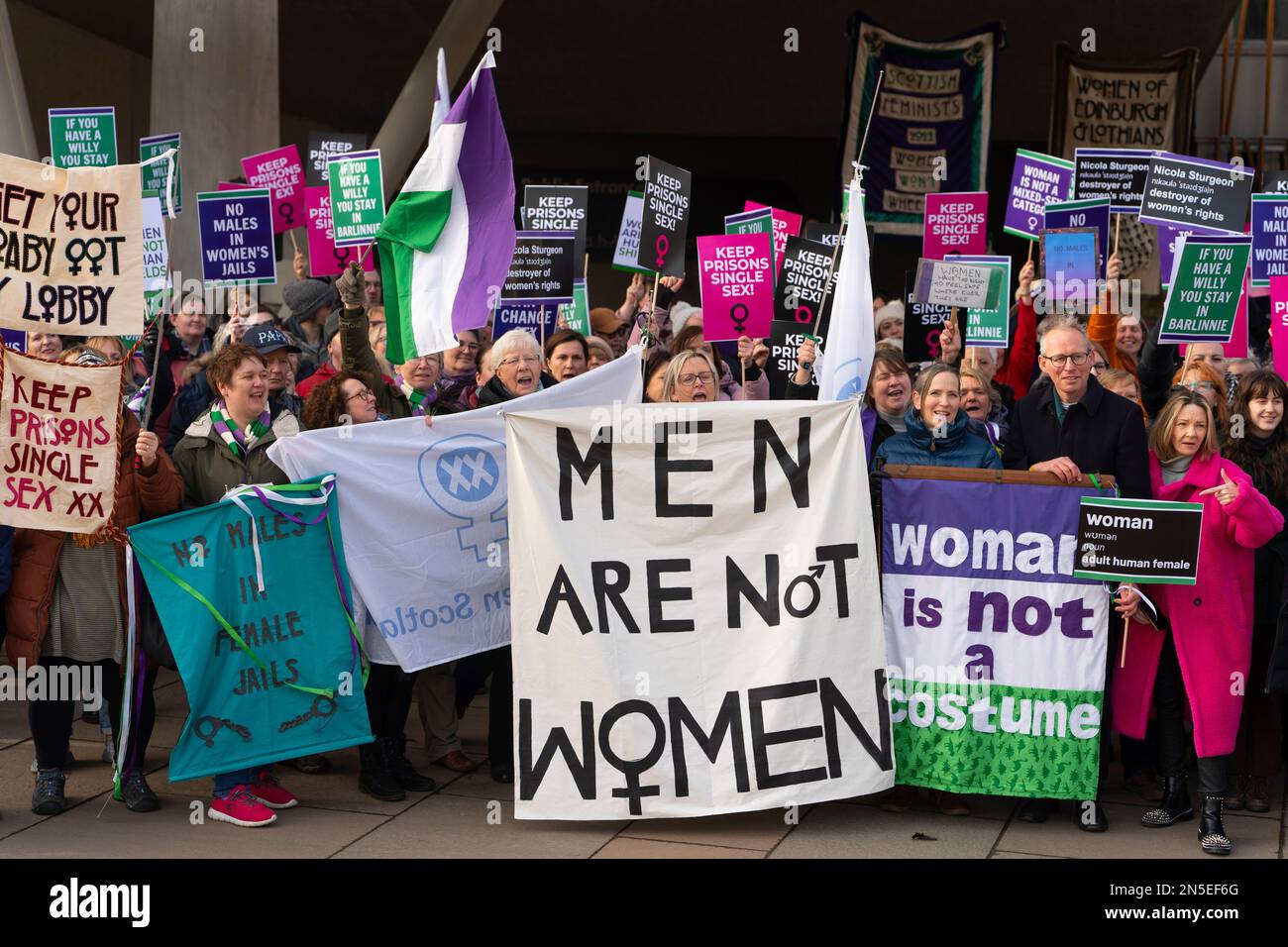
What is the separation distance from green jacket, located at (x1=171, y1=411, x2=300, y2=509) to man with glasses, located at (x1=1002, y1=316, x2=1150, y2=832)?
299cm

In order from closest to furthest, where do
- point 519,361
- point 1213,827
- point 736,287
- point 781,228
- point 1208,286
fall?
1. point 1213,827
2. point 519,361
3. point 1208,286
4. point 736,287
5. point 781,228

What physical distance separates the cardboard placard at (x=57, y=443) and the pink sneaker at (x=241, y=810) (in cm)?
114

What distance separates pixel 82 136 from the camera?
9.26 m

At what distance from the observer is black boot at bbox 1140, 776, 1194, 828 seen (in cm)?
569

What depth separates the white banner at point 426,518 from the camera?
589 centimetres

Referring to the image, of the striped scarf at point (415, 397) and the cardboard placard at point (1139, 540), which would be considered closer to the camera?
the cardboard placard at point (1139, 540)

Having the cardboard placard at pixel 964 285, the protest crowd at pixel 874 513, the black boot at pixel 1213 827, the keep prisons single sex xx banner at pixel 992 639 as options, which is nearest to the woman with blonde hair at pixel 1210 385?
the protest crowd at pixel 874 513

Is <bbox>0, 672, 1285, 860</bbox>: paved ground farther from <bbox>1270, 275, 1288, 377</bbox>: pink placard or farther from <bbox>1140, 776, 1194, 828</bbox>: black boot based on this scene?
<bbox>1270, 275, 1288, 377</bbox>: pink placard

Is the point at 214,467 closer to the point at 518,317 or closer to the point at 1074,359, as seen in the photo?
the point at 518,317

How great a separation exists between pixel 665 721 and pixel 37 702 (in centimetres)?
239

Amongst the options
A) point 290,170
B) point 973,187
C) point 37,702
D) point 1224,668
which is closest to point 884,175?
point 973,187

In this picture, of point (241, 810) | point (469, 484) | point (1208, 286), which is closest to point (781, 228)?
point (1208, 286)

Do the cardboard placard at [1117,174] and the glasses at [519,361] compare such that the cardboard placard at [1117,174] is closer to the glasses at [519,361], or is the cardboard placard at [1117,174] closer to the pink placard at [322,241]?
the glasses at [519,361]

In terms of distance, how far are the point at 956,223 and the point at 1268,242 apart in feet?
6.62
